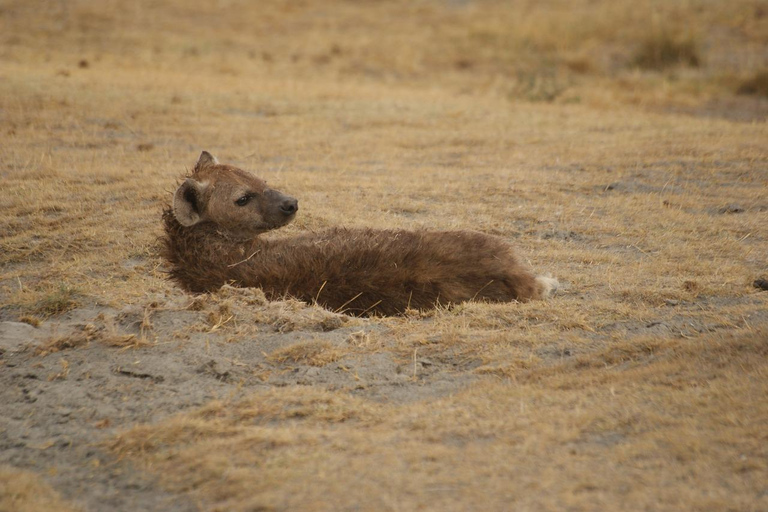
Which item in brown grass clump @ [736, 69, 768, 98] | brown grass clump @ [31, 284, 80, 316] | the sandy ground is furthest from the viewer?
brown grass clump @ [736, 69, 768, 98]

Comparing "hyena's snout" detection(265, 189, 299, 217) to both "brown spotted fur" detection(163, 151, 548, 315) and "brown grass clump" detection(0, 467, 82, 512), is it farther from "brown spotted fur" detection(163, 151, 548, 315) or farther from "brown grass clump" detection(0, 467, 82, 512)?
"brown grass clump" detection(0, 467, 82, 512)

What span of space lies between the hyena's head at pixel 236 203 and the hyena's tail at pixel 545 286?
1.63 m

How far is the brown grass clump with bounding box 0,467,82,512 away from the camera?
299 centimetres

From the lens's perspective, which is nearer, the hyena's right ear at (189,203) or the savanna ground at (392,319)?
the savanna ground at (392,319)

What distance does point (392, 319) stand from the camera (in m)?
4.70

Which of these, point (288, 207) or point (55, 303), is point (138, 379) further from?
point (288, 207)

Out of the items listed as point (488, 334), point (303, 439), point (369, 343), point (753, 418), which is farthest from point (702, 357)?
point (303, 439)

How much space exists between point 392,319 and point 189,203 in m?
1.55

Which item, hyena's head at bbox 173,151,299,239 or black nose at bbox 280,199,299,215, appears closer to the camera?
hyena's head at bbox 173,151,299,239

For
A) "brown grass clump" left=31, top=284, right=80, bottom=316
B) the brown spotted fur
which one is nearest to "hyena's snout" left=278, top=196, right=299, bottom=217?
the brown spotted fur

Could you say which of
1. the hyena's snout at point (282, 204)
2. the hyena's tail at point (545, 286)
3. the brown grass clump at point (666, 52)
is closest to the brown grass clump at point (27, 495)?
the hyena's snout at point (282, 204)

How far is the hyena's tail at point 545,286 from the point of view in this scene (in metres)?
5.24

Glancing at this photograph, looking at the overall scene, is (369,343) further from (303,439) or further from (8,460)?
(8,460)

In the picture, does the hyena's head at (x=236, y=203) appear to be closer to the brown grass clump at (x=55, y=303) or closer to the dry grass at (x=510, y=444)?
the brown grass clump at (x=55, y=303)
